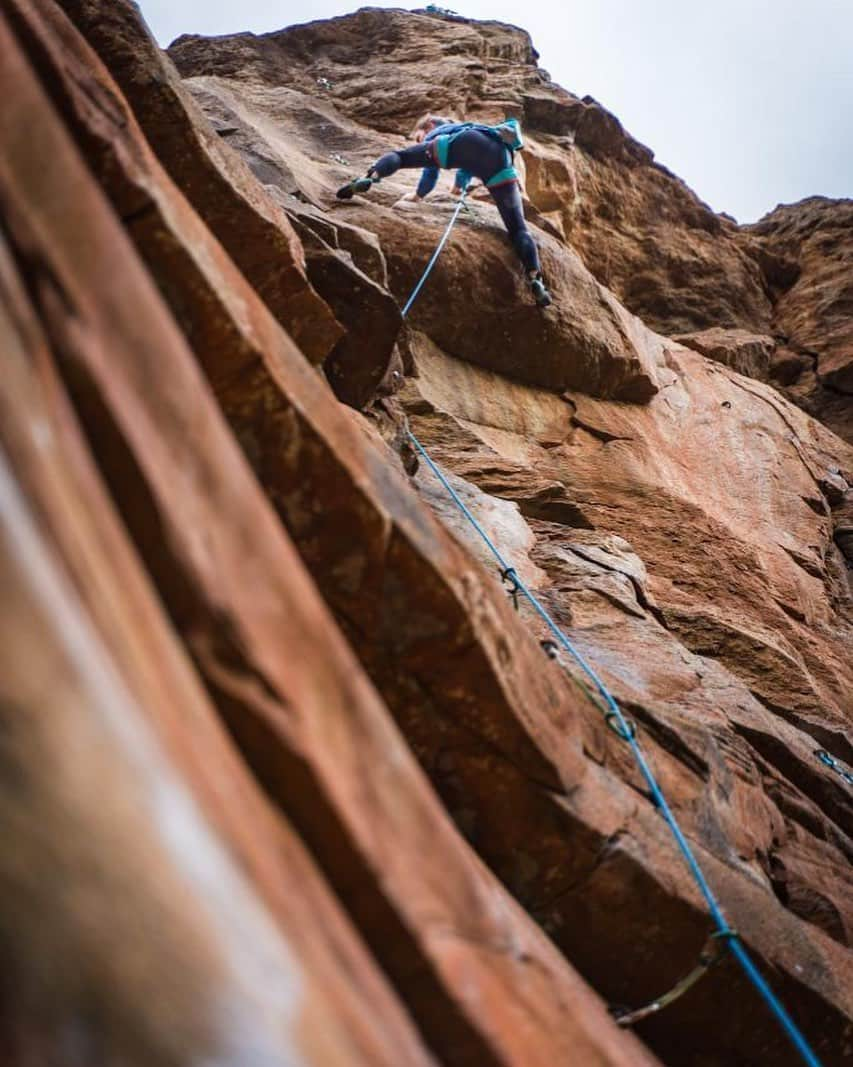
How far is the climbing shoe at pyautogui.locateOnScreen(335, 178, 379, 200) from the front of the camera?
775cm

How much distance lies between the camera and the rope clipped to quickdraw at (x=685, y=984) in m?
2.67

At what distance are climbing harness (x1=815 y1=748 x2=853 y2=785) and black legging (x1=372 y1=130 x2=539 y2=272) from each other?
17.6 ft

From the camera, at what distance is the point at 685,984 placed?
280cm

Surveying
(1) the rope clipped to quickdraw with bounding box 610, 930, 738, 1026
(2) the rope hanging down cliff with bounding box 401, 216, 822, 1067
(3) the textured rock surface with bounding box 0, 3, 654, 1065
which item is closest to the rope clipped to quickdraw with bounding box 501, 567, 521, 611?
(2) the rope hanging down cliff with bounding box 401, 216, 822, 1067

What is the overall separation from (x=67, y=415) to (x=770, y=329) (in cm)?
1555

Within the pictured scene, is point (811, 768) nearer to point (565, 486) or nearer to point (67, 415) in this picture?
point (565, 486)

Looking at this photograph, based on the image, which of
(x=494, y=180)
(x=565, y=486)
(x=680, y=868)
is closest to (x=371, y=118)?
(x=494, y=180)

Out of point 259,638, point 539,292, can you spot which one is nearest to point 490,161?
point 539,292

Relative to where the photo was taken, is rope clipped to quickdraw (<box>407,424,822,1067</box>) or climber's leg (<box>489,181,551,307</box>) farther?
climber's leg (<box>489,181,551,307</box>)

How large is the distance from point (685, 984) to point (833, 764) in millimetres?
3293

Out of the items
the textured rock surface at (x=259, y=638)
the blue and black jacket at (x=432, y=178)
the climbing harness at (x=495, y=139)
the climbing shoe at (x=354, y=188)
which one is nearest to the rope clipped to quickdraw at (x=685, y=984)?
the textured rock surface at (x=259, y=638)

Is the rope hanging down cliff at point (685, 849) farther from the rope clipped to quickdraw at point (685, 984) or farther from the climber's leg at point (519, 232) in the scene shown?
the climber's leg at point (519, 232)

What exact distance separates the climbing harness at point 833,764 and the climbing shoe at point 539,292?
5088mm

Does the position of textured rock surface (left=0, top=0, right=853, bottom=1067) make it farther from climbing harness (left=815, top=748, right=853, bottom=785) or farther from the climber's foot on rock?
the climber's foot on rock
